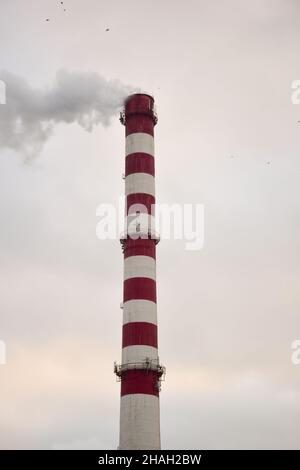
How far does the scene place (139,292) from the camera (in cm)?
3800

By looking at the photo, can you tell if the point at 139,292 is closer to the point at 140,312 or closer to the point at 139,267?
the point at 140,312

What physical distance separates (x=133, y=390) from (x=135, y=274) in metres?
Result: 6.18

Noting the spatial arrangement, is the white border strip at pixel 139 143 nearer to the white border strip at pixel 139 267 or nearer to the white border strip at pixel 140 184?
the white border strip at pixel 140 184

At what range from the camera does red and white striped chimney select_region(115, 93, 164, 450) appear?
35.9m

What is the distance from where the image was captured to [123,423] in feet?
119

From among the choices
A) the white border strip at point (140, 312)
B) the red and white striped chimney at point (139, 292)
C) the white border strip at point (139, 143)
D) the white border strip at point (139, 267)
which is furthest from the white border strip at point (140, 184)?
the white border strip at point (140, 312)

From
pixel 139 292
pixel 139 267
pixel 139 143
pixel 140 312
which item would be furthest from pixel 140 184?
pixel 140 312

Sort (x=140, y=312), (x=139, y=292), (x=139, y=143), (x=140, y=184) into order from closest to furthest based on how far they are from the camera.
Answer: (x=140, y=312)
(x=139, y=292)
(x=140, y=184)
(x=139, y=143)

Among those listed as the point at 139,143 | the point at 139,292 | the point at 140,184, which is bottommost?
the point at 139,292

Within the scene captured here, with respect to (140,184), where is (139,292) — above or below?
below

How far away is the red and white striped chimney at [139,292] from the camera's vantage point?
1415 inches
